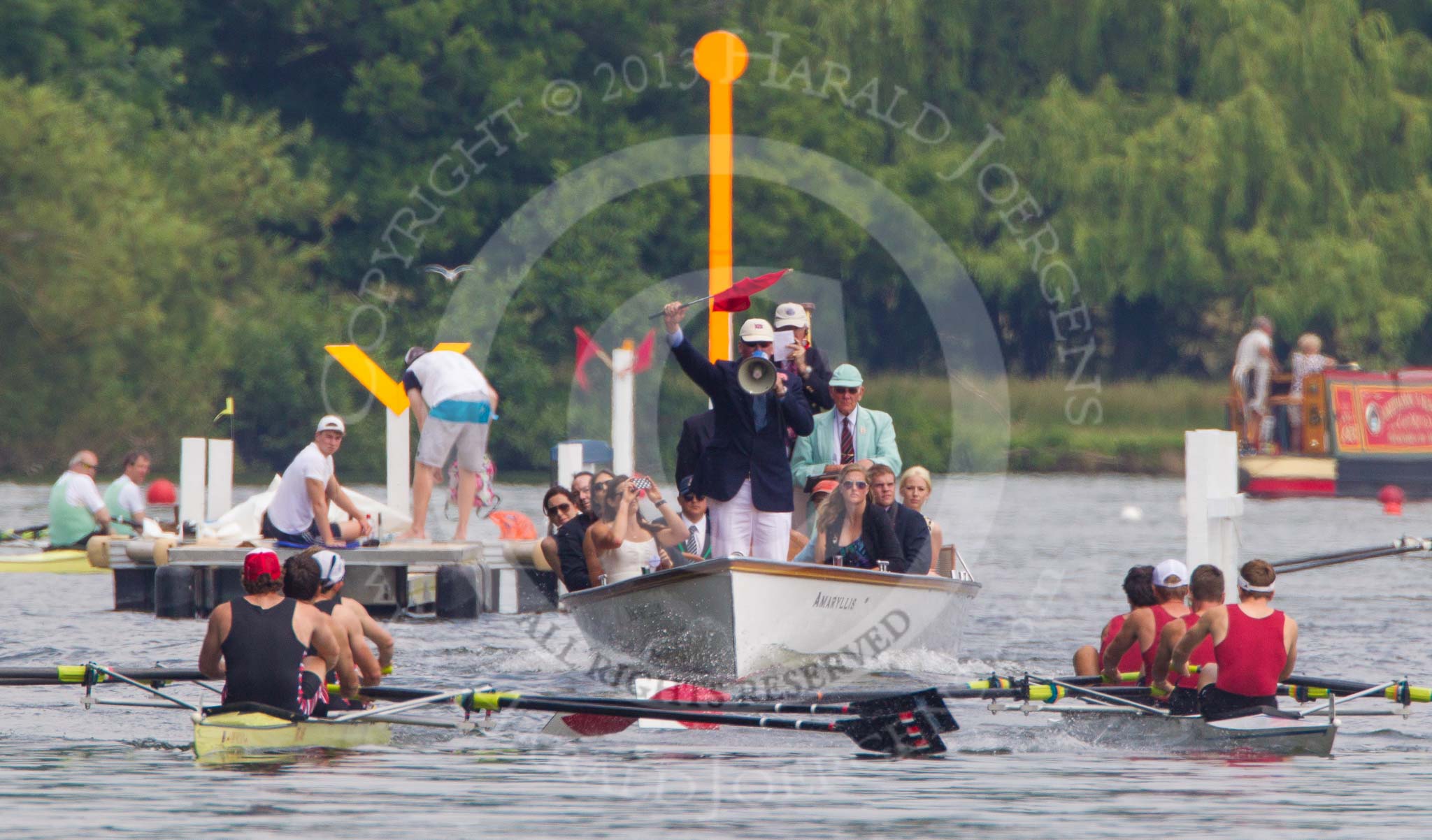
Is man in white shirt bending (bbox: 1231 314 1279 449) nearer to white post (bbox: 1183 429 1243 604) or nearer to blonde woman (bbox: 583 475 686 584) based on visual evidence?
white post (bbox: 1183 429 1243 604)

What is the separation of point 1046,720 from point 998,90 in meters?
33.9

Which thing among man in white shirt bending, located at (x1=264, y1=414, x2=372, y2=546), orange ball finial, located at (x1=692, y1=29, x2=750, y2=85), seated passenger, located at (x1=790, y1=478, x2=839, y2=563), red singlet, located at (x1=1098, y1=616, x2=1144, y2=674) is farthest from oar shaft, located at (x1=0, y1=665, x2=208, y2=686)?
orange ball finial, located at (x1=692, y1=29, x2=750, y2=85)

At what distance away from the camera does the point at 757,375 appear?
48.2 feet

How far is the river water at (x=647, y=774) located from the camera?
11414mm

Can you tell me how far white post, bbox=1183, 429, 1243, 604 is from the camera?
62.3 ft

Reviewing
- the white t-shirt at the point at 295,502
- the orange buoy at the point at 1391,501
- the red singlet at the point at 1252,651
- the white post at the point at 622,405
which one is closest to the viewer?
the red singlet at the point at 1252,651

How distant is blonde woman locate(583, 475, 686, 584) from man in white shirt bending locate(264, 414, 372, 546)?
285 centimetres

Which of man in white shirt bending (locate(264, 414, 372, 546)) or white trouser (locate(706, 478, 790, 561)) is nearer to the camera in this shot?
white trouser (locate(706, 478, 790, 561))

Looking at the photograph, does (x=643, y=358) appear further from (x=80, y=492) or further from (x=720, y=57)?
(x=720, y=57)

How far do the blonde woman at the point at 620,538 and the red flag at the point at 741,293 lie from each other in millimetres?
2461

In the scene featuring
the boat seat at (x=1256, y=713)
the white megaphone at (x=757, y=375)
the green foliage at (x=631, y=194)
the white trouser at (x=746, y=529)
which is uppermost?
the green foliage at (x=631, y=194)

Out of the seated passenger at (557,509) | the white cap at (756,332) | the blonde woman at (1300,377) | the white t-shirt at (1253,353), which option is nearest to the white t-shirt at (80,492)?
the seated passenger at (557,509)

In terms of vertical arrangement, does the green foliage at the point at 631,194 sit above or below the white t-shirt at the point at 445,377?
above

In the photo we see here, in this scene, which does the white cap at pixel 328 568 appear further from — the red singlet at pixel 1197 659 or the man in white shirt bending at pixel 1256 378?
the man in white shirt bending at pixel 1256 378
